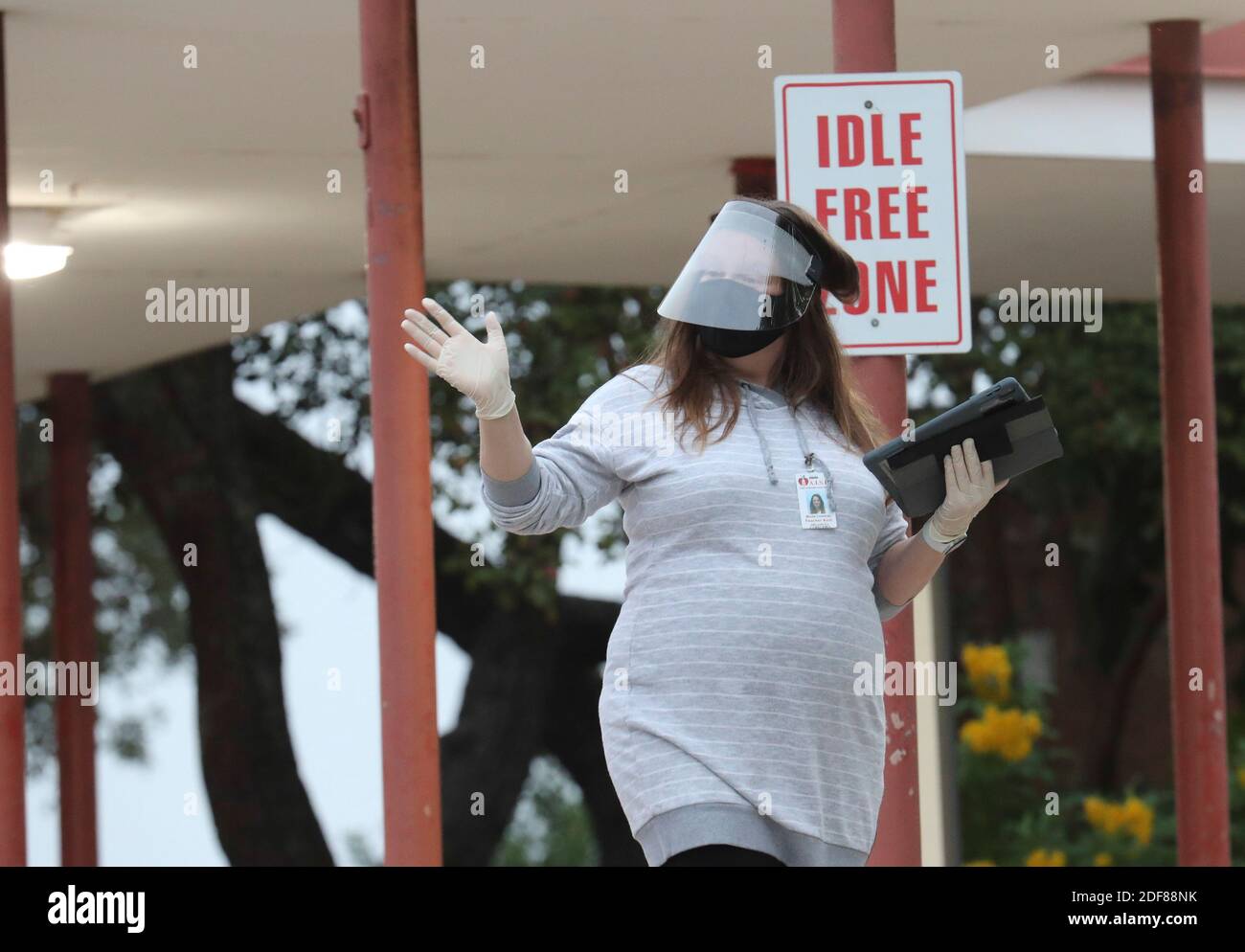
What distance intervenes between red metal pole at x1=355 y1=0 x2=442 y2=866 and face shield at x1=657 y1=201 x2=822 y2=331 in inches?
73.5

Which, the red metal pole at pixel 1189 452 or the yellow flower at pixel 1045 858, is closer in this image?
the red metal pole at pixel 1189 452

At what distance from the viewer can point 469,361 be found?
3123 millimetres

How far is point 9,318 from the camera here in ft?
19.0

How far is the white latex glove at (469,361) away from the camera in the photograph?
3.11 meters

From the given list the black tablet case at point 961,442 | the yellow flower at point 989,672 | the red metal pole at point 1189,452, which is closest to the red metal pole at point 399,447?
the black tablet case at point 961,442

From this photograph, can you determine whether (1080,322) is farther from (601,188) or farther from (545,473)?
(545,473)

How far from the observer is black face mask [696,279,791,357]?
3.39m

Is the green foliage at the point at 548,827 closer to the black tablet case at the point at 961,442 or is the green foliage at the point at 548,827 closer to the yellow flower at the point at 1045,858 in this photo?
the yellow flower at the point at 1045,858

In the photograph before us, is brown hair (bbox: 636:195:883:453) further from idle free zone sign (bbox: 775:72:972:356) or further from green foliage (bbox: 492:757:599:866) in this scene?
green foliage (bbox: 492:757:599:866)

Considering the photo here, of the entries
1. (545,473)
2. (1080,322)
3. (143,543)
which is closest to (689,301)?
(545,473)

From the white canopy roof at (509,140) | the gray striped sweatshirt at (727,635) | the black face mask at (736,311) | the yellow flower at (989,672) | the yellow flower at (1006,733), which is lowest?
the yellow flower at (1006,733)

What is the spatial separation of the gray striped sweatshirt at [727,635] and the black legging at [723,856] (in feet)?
0.04

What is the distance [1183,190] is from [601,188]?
2.54 meters

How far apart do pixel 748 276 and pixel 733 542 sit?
1.52 feet
